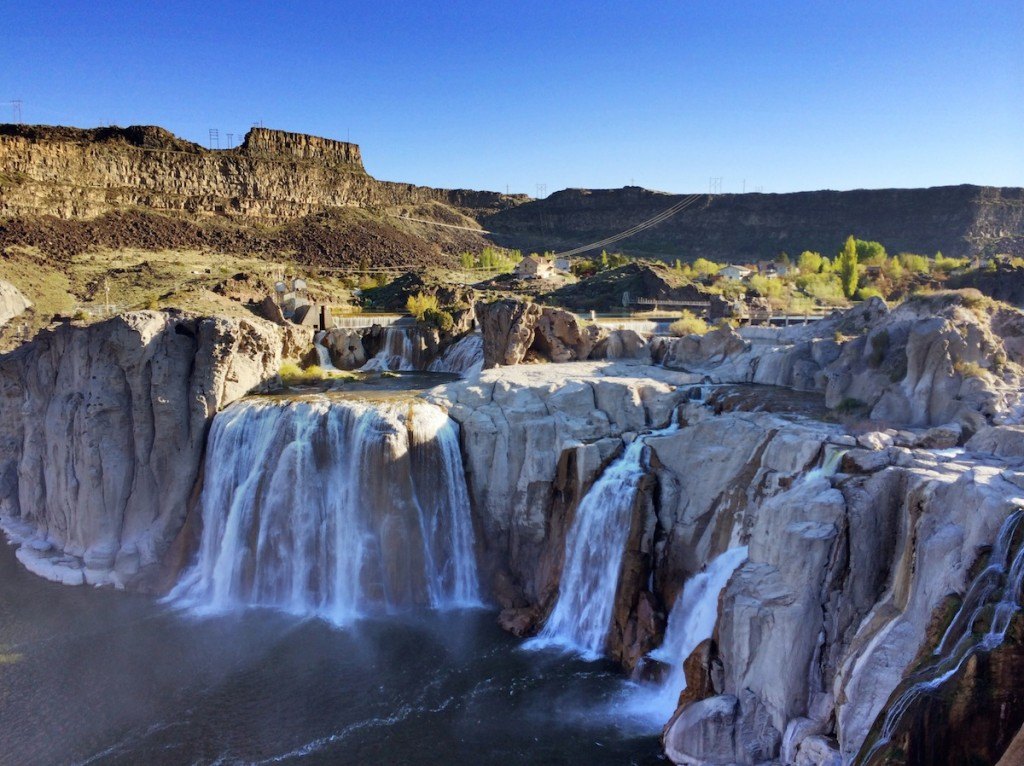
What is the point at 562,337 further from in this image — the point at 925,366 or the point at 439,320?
the point at 925,366

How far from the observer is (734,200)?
111 m

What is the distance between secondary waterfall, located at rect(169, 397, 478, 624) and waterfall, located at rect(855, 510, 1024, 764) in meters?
13.8

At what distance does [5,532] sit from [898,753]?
99.2 ft

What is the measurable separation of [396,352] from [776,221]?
271 feet

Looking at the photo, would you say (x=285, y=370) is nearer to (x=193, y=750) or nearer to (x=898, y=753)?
(x=193, y=750)

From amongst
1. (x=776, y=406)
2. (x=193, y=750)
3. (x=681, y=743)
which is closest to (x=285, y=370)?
(x=193, y=750)

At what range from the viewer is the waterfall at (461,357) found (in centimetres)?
3755

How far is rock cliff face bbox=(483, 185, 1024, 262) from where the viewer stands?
303 ft

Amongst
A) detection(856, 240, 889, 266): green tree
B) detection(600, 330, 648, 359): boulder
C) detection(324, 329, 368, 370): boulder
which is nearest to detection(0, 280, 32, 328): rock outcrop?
detection(324, 329, 368, 370): boulder

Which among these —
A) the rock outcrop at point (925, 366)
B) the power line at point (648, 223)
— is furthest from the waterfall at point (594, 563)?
the power line at point (648, 223)

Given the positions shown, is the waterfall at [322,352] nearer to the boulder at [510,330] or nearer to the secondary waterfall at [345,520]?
the boulder at [510,330]

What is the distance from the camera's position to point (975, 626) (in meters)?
10.6

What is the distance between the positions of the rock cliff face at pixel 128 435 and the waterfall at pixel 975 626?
71.5ft

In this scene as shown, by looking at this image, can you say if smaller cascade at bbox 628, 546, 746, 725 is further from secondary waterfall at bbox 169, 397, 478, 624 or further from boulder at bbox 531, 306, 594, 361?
boulder at bbox 531, 306, 594, 361
